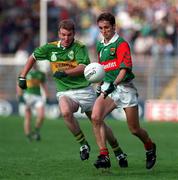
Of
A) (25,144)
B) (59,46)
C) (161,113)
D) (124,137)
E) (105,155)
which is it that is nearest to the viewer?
(105,155)

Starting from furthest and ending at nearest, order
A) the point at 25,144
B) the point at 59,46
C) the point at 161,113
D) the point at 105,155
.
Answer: the point at 161,113, the point at 25,144, the point at 59,46, the point at 105,155

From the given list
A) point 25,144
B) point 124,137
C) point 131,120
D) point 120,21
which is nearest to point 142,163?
point 131,120

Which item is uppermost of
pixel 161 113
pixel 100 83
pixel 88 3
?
pixel 88 3

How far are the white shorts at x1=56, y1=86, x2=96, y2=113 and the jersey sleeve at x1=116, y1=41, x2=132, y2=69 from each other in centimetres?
144

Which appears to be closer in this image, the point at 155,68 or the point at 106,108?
the point at 106,108

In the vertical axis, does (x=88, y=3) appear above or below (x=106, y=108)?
above

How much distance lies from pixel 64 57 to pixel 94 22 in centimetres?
1864

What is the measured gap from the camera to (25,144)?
61.8 feet

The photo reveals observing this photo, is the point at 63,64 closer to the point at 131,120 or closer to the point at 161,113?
the point at 131,120

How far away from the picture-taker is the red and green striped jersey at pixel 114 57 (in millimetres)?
11650

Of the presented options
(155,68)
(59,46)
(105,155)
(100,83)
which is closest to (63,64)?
(59,46)

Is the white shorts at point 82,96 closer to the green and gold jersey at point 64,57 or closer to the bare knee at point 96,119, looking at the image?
the green and gold jersey at point 64,57

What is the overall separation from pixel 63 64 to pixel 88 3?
1872cm

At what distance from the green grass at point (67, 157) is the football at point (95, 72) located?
1.41 metres
